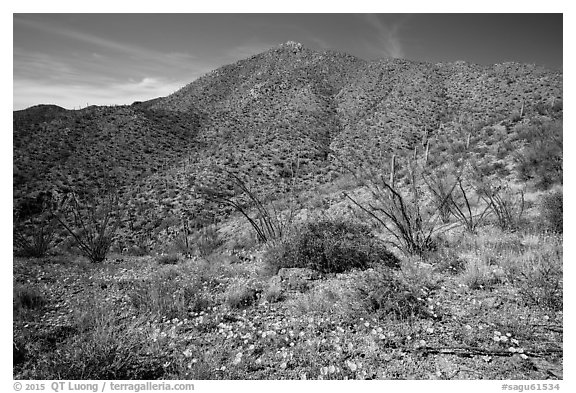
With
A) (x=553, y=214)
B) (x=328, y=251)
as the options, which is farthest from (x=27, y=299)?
(x=553, y=214)

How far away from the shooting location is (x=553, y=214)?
666cm

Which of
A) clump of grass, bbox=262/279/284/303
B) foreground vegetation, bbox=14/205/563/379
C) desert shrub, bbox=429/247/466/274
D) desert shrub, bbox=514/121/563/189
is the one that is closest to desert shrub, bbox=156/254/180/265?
foreground vegetation, bbox=14/205/563/379

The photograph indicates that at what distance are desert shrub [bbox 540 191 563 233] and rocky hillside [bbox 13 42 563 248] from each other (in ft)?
31.8

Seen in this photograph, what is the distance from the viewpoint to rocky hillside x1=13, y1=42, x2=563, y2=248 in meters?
22.2

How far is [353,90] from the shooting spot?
42750 millimetres

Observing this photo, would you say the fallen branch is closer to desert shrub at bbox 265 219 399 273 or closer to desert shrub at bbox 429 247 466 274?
desert shrub at bbox 429 247 466 274

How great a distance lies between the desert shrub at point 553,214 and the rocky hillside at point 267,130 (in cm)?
970

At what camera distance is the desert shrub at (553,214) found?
21.2 feet

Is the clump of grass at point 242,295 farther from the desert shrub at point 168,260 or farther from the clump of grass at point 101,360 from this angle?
the desert shrub at point 168,260

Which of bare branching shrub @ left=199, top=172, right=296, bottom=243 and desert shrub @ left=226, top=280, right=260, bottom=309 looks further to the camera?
bare branching shrub @ left=199, top=172, right=296, bottom=243

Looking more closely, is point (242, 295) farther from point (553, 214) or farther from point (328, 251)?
point (553, 214)

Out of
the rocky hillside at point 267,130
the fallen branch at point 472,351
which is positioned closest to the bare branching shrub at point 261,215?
the rocky hillside at point 267,130

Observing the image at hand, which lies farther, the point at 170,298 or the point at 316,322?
the point at 170,298

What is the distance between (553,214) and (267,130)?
88.5ft
